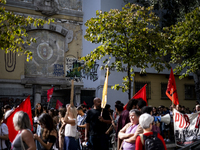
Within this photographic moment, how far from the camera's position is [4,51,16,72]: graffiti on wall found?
18375 mm

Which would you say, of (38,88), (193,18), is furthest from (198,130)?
(38,88)

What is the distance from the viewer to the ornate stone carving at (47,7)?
765 inches

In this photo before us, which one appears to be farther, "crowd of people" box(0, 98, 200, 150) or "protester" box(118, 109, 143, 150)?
"protester" box(118, 109, 143, 150)

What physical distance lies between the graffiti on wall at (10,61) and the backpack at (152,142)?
15573 millimetres

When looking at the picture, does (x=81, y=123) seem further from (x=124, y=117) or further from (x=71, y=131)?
(x=124, y=117)

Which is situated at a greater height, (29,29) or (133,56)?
(29,29)

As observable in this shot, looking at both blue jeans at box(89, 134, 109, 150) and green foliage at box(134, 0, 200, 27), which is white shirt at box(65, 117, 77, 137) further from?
green foliage at box(134, 0, 200, 27)

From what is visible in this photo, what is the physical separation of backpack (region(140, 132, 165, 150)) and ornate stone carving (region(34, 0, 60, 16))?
659 inches

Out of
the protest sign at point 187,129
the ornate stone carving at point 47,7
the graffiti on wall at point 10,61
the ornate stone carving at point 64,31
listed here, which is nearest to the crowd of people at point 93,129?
the protest sign at point 187,129

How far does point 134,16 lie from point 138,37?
1.08m

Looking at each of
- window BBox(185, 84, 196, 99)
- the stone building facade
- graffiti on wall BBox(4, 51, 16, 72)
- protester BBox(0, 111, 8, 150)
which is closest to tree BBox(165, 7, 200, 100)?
the stone building facade

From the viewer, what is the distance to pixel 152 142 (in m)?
4.36

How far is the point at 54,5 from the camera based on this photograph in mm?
20016

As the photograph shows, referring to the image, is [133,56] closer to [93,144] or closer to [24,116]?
[93,144]
